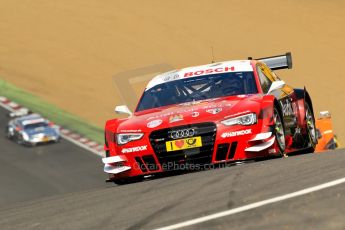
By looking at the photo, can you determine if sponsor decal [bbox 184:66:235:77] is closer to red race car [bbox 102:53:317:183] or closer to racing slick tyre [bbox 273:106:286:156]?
red race car [bbox 102:53:317:183]

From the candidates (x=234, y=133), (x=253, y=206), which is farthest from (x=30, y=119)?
(x=253, y=206)

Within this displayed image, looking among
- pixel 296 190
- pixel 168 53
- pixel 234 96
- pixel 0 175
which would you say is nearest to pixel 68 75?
pixel 168 53

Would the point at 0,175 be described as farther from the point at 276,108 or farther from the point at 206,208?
the point at 206,208

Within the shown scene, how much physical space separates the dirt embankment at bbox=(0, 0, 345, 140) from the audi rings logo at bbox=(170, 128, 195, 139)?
17.2 metres

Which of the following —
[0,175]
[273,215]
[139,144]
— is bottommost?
[0,175]

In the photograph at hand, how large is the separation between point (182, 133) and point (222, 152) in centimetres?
49

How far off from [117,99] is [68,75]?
319 cm

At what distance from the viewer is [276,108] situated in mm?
11539

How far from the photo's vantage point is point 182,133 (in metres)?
10.9

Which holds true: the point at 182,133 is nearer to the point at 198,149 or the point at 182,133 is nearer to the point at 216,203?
the point at 198,149

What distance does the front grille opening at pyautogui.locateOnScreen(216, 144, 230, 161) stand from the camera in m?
10.9

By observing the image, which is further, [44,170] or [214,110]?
[44,170]

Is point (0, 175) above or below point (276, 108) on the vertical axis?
below

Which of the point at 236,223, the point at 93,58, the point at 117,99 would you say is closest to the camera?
the point at 236,223
